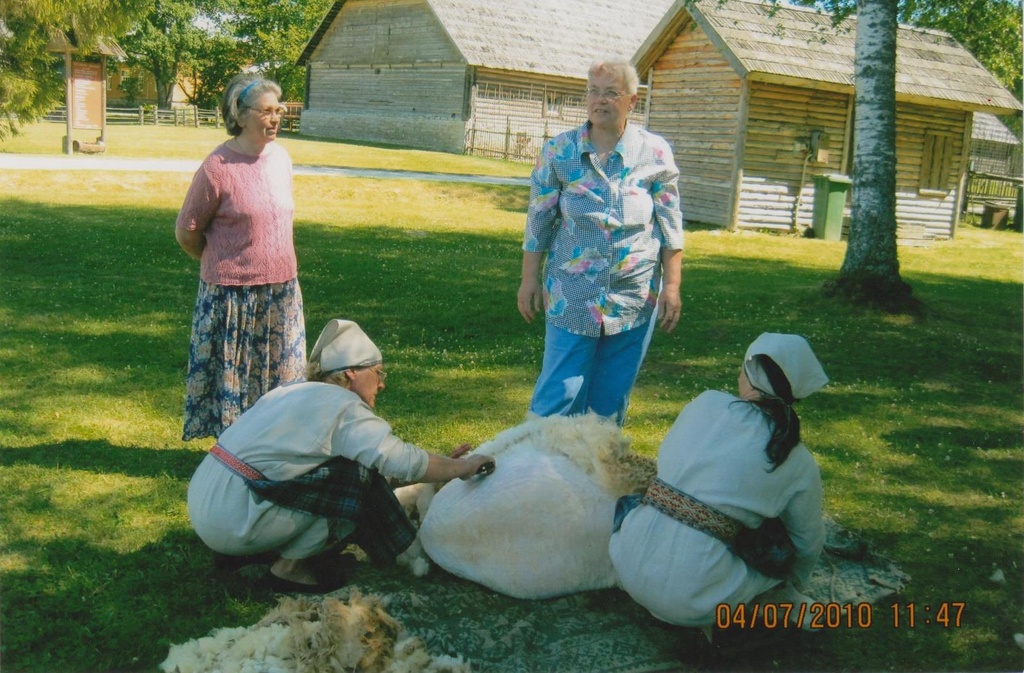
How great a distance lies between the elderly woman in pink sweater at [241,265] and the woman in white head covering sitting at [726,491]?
2122mm

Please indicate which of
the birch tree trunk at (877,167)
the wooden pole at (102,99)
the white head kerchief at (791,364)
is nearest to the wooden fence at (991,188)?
the birch tree trunk at (877,167)

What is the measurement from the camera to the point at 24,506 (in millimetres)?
4738

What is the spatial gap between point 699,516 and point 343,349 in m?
1.58

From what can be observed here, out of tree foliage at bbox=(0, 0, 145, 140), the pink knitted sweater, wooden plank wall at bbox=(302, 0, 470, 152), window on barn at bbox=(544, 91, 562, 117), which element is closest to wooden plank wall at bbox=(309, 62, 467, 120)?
wooden plank wall at bbox=(302, 0, 470, 152)

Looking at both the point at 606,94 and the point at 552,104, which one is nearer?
the point at 606,94

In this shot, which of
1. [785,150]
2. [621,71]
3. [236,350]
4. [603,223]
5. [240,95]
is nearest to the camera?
[621,71]

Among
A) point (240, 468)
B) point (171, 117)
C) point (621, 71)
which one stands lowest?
point (240, 468)

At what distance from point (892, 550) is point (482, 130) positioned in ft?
104

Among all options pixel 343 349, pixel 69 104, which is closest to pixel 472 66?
pixel 69 104

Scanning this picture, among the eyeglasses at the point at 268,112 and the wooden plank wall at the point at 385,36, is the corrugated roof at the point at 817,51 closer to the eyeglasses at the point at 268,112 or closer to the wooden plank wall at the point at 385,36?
the eyeglasses at the point at 268,112

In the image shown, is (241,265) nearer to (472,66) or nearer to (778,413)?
(778,413)

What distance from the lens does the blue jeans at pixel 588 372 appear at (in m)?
4.70

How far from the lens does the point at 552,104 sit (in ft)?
123

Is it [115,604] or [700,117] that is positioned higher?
[700,117]
